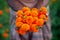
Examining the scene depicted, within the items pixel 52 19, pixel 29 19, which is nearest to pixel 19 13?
pixel 29 19

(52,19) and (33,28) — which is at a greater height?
(33,28)

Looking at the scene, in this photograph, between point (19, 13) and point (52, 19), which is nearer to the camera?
point (19, 13)

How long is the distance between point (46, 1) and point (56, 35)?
1.56 metres

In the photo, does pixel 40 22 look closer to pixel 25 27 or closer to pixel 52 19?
pixel 25 27

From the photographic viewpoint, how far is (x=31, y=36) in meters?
2.00

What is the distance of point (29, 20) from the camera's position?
1.82 metres

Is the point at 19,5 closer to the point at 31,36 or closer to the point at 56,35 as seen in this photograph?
the point at 31,36

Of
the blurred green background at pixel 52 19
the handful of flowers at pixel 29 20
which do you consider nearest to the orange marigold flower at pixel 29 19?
the handful of flowers at pixel 29 20

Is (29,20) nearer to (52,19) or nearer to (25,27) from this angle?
(25,27)

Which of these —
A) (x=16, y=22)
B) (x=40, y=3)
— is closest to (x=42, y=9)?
(x=40, y=3)

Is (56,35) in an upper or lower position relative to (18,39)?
lower

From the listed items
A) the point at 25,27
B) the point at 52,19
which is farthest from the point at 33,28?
the point at 52,19

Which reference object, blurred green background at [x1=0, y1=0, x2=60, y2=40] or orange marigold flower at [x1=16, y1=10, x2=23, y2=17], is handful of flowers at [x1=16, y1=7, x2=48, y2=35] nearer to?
orange marigold flower at [x1=16, y1=10, x2=23, y2=17]

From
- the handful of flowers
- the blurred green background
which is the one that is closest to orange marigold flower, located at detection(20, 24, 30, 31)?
the handful of flowers
